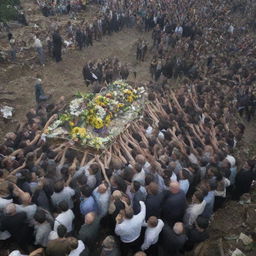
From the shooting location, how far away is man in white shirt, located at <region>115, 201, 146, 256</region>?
788 cm

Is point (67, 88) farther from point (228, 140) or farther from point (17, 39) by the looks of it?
point (228, 140)

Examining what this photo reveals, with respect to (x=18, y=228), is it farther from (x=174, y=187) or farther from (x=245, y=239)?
(x=245, y=239)

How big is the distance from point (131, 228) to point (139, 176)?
7.02 feet

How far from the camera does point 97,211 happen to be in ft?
29.5

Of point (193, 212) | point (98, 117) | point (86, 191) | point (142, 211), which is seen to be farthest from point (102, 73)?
point (142, 211)

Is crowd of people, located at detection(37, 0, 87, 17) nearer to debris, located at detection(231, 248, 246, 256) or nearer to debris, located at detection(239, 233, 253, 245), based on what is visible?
debris, located at detection(239, 233, 253, 245)

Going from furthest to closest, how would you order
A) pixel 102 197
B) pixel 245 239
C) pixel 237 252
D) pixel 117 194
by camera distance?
pixel 245 239 → pixel 237 252 → pixel 102 197 → pixel 117 194

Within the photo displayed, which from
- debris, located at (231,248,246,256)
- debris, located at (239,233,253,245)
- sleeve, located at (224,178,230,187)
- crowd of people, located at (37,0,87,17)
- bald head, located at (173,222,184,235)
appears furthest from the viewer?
→ crowd of people, located at (37,0,87,17)

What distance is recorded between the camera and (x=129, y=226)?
313 inches

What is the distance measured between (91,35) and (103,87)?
8.19 meters

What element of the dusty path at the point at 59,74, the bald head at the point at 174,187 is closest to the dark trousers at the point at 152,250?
the bald head at the point at 174,187

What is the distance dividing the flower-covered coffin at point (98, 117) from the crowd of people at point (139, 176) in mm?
388

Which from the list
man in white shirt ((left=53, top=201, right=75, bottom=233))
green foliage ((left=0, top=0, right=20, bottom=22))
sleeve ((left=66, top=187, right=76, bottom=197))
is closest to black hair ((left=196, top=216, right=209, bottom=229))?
man in white shirt ((left=53, top=201, right=75, bottom=233))

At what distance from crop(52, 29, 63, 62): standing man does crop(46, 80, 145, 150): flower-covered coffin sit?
639cm
